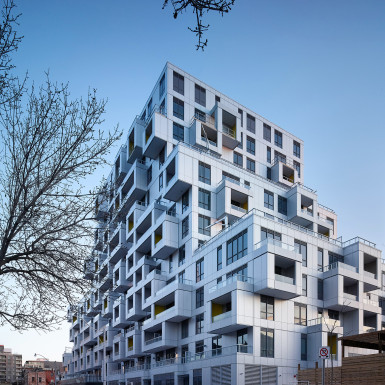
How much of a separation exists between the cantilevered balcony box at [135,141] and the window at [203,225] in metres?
17.6

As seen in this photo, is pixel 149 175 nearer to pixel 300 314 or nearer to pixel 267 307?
pixel 267 307

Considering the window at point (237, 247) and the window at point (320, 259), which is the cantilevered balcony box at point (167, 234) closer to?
the window at point (237, 247)

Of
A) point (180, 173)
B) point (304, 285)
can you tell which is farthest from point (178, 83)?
point (304, 285)

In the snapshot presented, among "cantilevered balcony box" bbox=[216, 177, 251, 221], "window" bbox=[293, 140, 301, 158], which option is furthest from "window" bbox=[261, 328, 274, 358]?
"window" bbox=[293, 140, 301, 158]

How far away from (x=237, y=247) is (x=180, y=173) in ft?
36.9

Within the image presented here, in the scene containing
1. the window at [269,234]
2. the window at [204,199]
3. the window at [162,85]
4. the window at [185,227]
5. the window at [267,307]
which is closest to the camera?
the window at [267,307]

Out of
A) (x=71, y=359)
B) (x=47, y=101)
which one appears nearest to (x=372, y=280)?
(x=47, y=101)

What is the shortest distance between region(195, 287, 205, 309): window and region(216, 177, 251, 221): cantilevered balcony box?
28.8 feet

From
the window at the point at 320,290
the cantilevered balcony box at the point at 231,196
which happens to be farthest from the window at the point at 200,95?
the window at the point at 320,290

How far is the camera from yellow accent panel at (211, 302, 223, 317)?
3959 cm

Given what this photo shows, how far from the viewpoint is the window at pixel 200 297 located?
4291 cm

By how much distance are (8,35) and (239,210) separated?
3964cm

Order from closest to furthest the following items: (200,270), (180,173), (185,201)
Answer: (200,270) < (180,173) < (185,201)

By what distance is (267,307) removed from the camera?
37.3 metres
